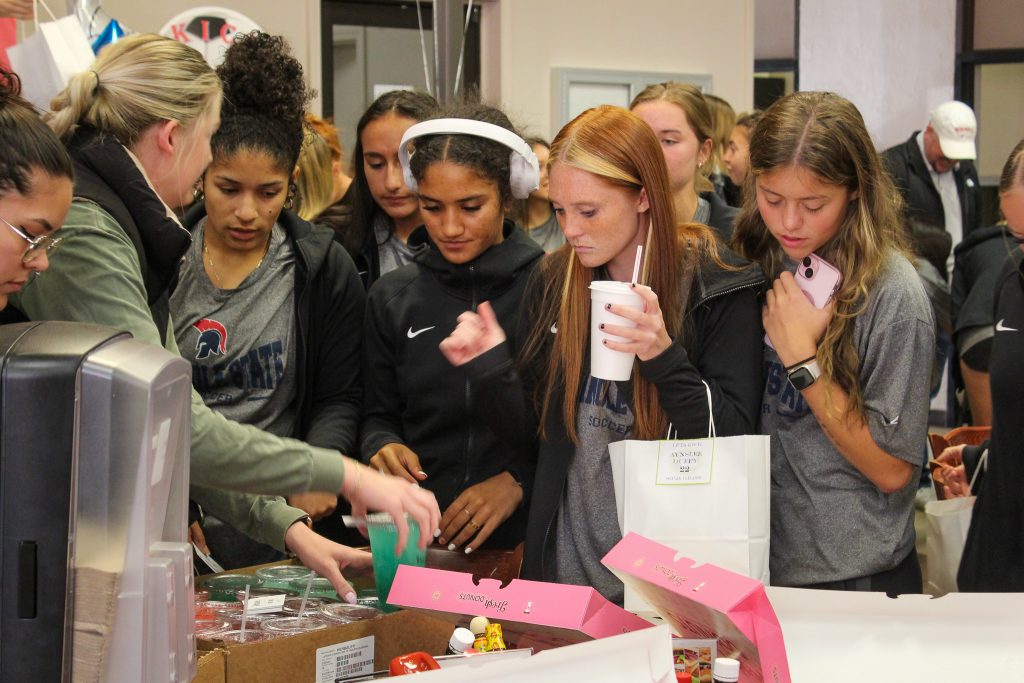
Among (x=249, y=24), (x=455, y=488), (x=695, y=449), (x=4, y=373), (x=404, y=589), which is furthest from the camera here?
(x=249, y=24)

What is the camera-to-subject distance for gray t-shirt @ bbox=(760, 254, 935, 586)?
5.83 feet

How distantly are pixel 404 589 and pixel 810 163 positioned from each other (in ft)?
3.10

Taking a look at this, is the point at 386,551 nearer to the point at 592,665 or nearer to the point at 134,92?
the point at 592,665

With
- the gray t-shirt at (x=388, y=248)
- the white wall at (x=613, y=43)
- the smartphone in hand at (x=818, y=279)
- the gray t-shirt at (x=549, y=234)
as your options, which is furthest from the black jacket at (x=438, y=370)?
the white wall at (x=613, y=43)

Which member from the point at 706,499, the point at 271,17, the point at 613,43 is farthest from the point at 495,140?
the point at 613,43

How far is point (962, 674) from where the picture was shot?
4.33 feet

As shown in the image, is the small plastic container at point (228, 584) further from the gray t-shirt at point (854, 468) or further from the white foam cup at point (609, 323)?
the gray t-shirt at point (854, 468)

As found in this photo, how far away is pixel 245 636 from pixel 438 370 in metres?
0.79

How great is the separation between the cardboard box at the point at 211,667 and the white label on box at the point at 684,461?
67 centimetres

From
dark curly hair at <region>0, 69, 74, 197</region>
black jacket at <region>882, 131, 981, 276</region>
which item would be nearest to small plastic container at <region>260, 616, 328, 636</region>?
dark curly hair at <region>0, 69, 74, 197</region>

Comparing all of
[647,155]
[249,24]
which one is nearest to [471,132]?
[647,155]

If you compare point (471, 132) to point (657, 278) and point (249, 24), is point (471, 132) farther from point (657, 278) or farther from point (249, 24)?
point (249, 24)

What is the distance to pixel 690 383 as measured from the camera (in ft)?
5.88

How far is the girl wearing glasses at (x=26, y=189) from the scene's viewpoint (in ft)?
4.20
